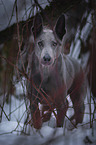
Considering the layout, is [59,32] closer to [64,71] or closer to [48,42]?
[48,42]

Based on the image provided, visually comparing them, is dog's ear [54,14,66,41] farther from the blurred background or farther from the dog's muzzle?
the dog's muzzle

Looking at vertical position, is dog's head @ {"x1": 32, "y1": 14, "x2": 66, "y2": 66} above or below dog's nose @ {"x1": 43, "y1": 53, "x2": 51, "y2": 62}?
above

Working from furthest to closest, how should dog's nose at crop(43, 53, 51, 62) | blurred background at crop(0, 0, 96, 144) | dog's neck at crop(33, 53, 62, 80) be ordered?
1. dog's neck at crop(33, 53, 62, 80)
2. dog's nose at crop(43, 53, 51, 62)
3. blurred background at crop(0, 0, 96, 144)

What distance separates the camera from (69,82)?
1.28 m

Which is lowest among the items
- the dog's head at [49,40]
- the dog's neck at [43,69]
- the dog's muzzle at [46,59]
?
the dog's neck at [43,69]

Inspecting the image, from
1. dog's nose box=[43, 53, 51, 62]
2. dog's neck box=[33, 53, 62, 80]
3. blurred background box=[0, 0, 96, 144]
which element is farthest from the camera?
dog's neck box=[33, 53, 62, 80]

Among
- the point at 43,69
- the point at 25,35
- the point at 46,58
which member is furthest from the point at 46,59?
the point at 25,35

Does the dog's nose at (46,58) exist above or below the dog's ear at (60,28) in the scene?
below

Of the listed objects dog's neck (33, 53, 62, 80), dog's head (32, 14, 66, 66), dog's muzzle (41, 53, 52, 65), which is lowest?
dog's neck (33, 53, 62, 80)

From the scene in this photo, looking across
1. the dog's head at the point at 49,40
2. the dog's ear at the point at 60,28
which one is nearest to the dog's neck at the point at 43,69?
the dog's head at the point at 49,40

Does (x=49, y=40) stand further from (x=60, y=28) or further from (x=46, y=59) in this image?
(x=46, y=59)

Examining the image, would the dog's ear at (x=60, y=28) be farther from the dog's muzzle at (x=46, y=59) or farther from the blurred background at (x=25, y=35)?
the dog's muzzle at (x=46, y=59)

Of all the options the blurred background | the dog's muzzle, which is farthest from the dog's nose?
the blurred background

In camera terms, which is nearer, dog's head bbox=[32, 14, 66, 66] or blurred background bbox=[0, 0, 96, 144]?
blurred background bbox=[0, 0, 96, 144]
